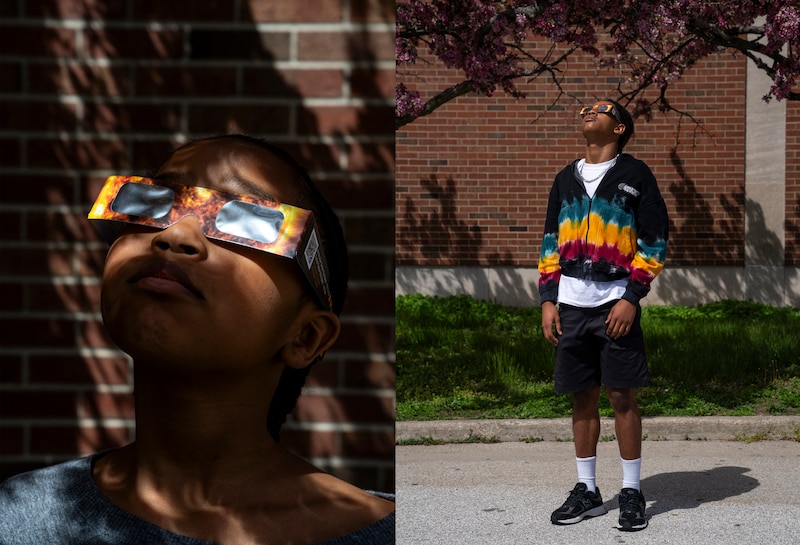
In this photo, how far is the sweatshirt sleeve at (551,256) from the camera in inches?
216

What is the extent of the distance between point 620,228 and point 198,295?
3.90m

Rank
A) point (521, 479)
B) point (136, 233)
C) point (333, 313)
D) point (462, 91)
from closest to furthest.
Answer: point (136, 233) < point (333, 313) < point (521, 479) < point (462, 91)

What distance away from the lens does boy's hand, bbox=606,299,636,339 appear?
17.3 feet

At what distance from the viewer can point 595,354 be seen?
5.63 m

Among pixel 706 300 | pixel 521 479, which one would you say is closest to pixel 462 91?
pixel 521 479

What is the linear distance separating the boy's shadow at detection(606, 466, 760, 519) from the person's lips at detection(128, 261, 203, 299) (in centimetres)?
466

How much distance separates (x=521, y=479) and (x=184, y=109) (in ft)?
16.4

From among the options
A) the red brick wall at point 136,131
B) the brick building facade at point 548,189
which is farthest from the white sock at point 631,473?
the brick building facade at point 548,189

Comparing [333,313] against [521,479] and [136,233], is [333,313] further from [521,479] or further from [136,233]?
[521,479]

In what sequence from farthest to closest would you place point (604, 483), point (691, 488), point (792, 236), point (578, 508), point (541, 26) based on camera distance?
point (792, 236), point (541, 26), point (604, 483), point (691, 488), point (578, 508)

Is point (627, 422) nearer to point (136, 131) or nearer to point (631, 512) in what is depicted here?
point (631, 512)

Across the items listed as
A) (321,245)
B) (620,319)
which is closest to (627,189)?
(620,319)

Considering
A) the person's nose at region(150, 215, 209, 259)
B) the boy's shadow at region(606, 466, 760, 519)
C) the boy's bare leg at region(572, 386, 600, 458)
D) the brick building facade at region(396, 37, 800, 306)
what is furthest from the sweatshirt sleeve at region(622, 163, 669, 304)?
the brick building facade at region(396, 37, 800, 306)

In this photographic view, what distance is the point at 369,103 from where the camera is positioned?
1979 millimetres
